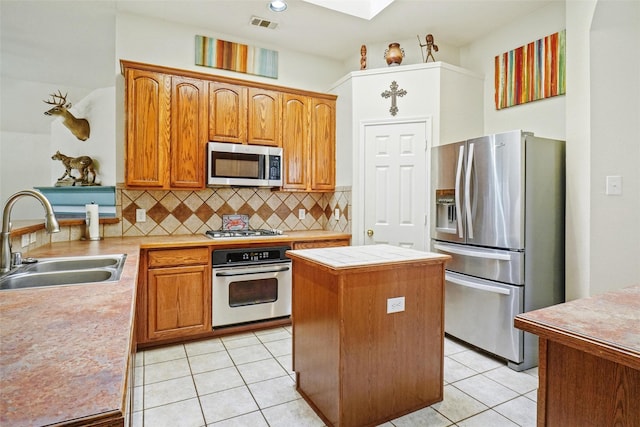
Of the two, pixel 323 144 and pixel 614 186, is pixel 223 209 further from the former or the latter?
pixel 614 186

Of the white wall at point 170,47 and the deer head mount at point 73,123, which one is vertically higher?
the white wall at point 170,47

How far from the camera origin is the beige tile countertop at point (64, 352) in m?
0.58

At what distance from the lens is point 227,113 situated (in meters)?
3.38

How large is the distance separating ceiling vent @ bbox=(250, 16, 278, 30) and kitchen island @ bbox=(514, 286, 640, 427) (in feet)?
10.7

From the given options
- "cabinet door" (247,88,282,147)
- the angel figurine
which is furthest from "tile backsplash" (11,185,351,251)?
the angel figurine

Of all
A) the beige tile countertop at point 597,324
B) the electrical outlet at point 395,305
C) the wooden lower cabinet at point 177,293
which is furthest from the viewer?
the wooden lower cabinet at point 177,293

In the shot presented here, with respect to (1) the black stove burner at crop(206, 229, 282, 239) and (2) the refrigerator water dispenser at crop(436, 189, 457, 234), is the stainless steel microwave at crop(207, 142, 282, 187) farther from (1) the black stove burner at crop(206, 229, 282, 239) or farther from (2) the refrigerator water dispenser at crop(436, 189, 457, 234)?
(2) the refrigerator water dispenser at crop(436, 189, 457, 234)

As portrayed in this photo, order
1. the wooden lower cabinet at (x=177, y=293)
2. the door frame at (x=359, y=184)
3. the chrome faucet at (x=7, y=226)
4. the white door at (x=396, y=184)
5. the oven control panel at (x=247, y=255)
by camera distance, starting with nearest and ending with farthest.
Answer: the chrome faucet at (x=7, y=226) → the wooden lower cabinet at (x=177, y=293) → the oven control panel at (x=247, y=255) → the white door at (x=396, y=184) → the door frame at (x=359, y=184)

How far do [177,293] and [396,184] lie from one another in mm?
2255

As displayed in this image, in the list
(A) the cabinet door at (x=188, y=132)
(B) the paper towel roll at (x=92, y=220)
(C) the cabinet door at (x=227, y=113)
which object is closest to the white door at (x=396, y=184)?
(C) the cabinet door at (x=227, y=113)

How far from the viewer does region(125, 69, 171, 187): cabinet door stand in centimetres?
301

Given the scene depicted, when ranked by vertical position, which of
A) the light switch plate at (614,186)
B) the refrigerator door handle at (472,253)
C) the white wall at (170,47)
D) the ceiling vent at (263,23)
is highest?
the ceiling vent at (263,23)

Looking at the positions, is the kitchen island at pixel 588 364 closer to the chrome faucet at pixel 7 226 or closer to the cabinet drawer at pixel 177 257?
the chrome faucet at pixel 7 226

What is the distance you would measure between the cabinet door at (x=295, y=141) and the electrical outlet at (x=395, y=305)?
2.08 meters
